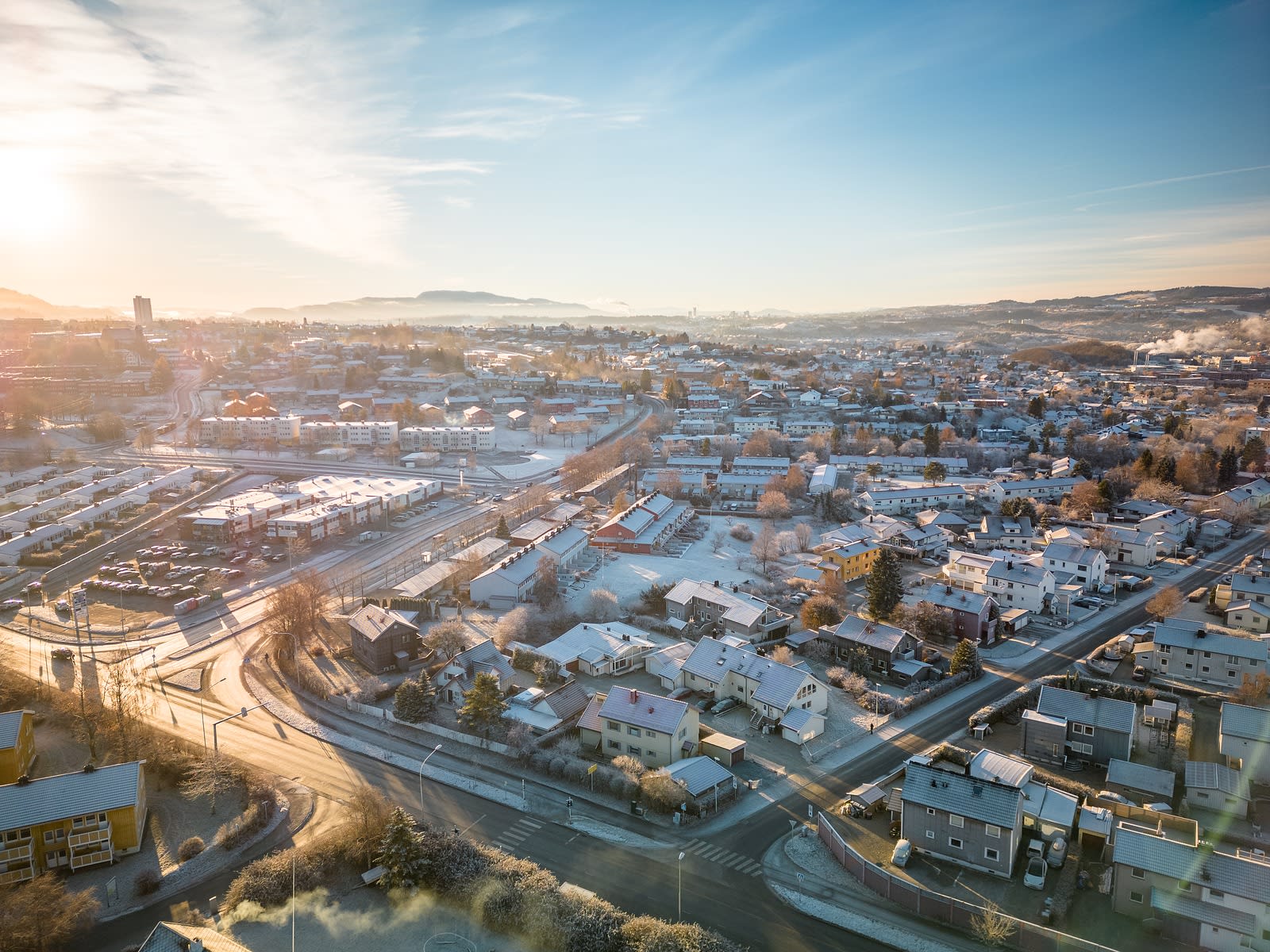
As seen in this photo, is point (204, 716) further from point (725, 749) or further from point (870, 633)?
point (870, 633)

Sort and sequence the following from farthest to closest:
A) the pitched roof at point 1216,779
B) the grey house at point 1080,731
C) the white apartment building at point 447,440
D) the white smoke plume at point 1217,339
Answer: the white smoke plume at point 1217,339 < the white apartment building at point 447,440 < the grey house at point 1080,731 < the pitched roof at point 1216,779

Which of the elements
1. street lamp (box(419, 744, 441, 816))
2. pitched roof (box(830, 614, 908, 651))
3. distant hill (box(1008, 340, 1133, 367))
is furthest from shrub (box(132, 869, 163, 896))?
distant hill (box(1008, 340, 1133, 367))

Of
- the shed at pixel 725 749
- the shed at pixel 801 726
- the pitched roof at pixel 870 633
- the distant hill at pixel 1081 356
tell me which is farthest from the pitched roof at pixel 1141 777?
the distant hill at pixel 1081 356

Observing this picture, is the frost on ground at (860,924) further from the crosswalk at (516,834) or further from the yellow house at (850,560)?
the yellow house at (850,560)

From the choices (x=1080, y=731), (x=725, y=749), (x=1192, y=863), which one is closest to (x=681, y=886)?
(x=725, y=749)

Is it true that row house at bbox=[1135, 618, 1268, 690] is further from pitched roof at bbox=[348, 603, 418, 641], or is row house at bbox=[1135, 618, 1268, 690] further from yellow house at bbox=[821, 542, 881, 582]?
pitched roof at bbox=[348, 603, 418, 641]

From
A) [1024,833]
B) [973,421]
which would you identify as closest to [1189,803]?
[1024,833]
